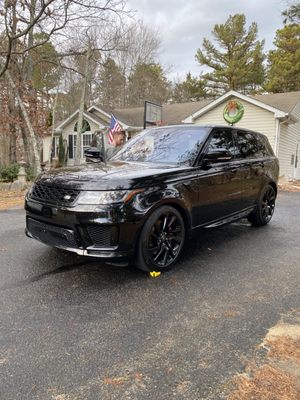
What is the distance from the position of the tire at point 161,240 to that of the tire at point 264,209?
2292 millimetres

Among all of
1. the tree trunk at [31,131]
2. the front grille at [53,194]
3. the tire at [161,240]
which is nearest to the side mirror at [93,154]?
the front grille at [53,194]

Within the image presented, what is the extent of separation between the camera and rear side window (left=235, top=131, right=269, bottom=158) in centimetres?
533

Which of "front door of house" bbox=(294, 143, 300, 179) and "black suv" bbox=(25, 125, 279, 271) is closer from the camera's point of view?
"black suv" bbox=(25, 125, 279, 271)

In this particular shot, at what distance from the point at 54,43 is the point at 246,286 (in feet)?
53.8

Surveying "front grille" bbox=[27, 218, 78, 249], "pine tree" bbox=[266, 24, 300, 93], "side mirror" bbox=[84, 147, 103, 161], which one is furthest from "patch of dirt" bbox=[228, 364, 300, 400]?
"pine tree" bbox=[266, 24, 300, 93]

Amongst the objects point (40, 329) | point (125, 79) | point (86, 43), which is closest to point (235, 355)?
point (40, 329)

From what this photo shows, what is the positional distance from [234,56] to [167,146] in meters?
31.8

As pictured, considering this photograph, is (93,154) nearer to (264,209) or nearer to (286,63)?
(264,209)

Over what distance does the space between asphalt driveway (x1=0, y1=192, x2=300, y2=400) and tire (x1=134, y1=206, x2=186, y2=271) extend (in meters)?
0.17

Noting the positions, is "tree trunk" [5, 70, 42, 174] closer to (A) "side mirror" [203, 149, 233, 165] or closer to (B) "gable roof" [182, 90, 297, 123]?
(B) "gable roof" [182, 90, 297, 123]

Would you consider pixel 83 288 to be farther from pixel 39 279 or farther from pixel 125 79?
pixel 125 79

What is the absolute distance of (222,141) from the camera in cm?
490

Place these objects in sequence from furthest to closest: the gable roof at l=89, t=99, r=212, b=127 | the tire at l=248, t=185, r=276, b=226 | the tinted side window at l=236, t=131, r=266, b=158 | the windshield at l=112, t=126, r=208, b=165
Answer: the gable roof at l=89, t=99, r=212, b=127
the tire at l=248, t=185, r=276, b=226
the tinted side window at l=236, t=131, r=266, b=158
the windshield at l=112, t=126, r=208, b=165

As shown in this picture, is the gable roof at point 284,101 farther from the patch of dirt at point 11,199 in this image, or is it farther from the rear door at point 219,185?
the patch of dirt at point 11,199
